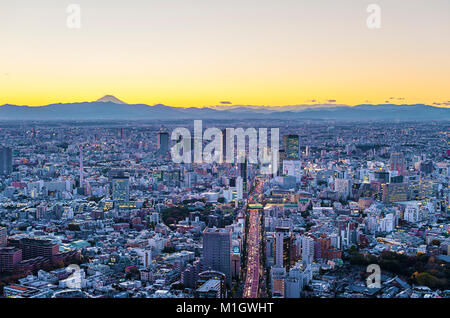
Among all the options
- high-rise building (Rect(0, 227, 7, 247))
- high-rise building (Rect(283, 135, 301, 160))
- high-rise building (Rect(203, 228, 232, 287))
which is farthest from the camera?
high-rise building (Rect(283, 135, 301, 160))

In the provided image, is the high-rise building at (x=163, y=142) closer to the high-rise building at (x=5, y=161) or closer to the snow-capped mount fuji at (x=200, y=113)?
the snow-capped mount fuji at (x=200, y=113)

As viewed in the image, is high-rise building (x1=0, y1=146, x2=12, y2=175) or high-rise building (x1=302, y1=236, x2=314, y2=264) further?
high-rise building (x1=0, y1=146, x2=12, y2=175)

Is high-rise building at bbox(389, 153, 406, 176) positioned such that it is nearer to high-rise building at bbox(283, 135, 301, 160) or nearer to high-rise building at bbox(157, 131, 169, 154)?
high-rise building at bbox(283, 135, 301, 160)

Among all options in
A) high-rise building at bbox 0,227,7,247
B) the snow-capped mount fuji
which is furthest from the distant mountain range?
high-rise building at bbox 0,227,7,247

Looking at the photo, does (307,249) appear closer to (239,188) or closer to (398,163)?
(239,188)

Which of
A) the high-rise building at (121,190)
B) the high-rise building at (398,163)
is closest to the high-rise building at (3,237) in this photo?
the high-rise building at (121,190)

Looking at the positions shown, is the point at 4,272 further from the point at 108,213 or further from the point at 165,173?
the point at 165,173
